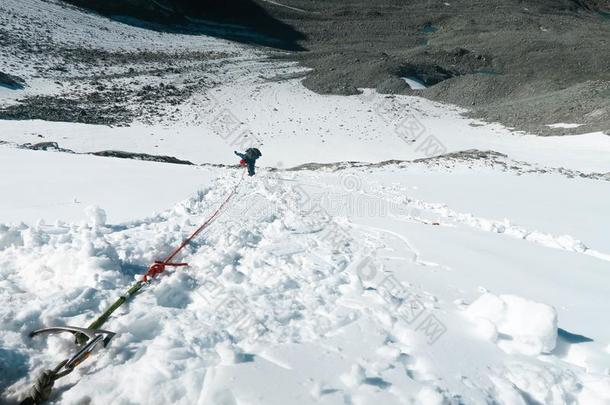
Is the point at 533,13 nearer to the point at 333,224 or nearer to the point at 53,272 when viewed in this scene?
the point at 333,224

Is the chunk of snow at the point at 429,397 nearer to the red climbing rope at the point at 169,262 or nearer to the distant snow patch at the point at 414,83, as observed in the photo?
the red climbing rope at the point at 169,262

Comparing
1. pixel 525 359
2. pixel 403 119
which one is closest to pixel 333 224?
pixel 525 359

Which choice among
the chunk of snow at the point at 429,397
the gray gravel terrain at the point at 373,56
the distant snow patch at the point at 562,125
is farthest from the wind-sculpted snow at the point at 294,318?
the distant snow patch at the point at 562,125

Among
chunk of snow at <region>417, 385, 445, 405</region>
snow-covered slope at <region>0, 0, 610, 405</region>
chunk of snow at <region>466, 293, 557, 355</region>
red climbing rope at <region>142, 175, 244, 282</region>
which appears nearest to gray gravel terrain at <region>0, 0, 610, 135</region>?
snow-covered slope at <region>0, 0, 610, 405</region>

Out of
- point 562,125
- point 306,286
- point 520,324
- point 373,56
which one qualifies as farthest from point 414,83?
point 520,324

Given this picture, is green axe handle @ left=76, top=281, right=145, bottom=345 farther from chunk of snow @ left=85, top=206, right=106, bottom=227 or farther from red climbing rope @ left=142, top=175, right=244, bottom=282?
chunk of snow @ left=85, top=206, right=106, bottom=227
